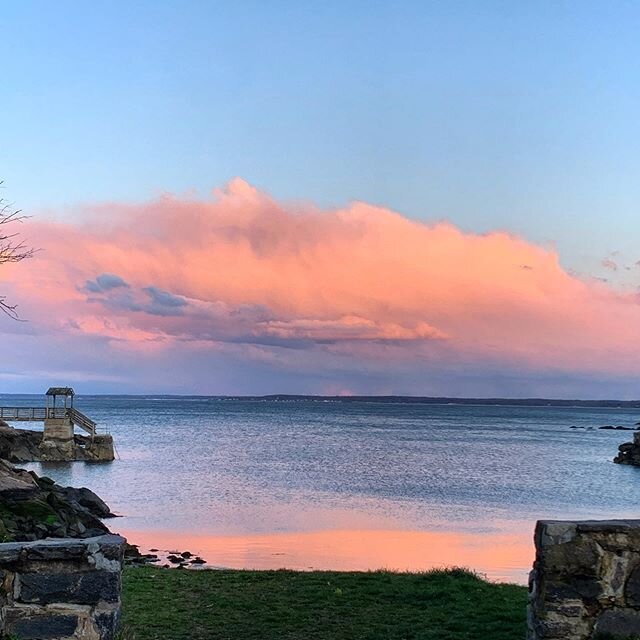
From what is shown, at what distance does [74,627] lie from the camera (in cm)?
691

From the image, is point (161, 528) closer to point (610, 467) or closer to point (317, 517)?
point (317, 517)

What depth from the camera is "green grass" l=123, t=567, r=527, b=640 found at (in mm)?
10133

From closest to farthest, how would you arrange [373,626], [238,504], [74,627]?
[74,627]
[373,626]
[238,504]

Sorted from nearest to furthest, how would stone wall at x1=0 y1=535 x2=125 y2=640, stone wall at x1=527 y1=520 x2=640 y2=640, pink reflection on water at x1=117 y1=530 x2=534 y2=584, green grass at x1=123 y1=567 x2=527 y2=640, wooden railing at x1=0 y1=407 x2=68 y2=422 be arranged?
stone wall at x1=0 y1=535 x2=125 y2=640 < stone wall at x1=527 y1=520 x2=640 y2=640 < green grass at x1=123 y1=567 x2=527 y2=640 < pink reflection on water at x1=117 y1=530 x2=534 y2=584 < wooden railing at x1=0 y1=407 x2=68 y2=422

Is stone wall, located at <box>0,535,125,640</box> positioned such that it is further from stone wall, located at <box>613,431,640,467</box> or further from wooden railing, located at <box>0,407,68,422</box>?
stone wall, located at <box>613,431,640,467</box>

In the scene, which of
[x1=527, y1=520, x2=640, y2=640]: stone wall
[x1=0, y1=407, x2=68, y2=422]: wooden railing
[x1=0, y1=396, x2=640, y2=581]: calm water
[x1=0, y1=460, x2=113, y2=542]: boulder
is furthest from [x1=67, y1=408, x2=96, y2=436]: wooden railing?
[x1=527, y1=520, x2=640, y2=640]: stone wall

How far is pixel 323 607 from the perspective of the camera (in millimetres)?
11812

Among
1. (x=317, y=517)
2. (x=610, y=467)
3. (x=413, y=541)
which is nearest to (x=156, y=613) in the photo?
(x=413, y=541)

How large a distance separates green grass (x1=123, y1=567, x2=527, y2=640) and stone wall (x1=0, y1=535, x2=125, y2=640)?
1.04 meters

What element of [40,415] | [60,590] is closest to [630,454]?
[40,415]

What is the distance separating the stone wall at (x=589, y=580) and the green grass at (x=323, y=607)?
2363mm

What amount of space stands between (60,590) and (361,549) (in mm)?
18518

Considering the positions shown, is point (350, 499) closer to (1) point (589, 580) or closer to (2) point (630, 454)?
(1) point (589, 580)

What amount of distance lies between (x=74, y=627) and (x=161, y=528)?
75.0 feet
